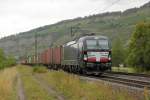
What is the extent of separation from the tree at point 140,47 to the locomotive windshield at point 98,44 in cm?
1992

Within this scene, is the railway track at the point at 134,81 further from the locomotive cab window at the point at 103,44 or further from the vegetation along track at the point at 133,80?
the locomotive cab window at the point at 103,44

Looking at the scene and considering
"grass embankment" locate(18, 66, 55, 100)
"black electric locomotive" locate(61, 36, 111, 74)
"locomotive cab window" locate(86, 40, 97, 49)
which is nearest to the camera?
"grass embankment" locate(18, 66, 55, 100)

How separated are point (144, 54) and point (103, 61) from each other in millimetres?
22602

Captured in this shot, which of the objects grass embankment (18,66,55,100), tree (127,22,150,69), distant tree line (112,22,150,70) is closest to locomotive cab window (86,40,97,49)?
grass embankment (18,66,55,100)

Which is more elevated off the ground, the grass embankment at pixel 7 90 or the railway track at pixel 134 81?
the railway track at pixel 134 81

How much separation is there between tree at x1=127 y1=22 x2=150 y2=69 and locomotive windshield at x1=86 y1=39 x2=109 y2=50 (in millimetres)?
19918

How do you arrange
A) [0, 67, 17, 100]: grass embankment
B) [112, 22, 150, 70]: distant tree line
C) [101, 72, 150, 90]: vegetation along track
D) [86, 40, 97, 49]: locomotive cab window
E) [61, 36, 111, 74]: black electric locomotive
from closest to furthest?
[0, 67, 17, 100]: grass embankment, [101, 72, 150, 90]: vegetation along track, [61, 36, 111, 74]: black electric locomotive, [86, 40, 97, 49]: locomotive cab window, [112, 22, 150, 70]: distant tree line

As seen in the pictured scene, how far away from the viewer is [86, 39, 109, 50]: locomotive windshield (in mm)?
35844

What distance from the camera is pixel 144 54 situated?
5669 centimetres

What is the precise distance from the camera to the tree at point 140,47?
56.8 meters

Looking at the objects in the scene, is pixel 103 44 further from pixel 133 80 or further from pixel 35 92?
pixel 35 92

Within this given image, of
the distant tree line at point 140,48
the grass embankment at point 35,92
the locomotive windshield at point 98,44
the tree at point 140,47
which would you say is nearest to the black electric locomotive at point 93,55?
the locomotive windshield at point 98,44

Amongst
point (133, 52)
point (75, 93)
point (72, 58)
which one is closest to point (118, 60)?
point (133, 52)

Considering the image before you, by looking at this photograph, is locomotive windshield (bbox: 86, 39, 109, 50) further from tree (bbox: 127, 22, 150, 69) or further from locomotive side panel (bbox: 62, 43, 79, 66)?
tree (bbox: 127, 22, 150, 69)
